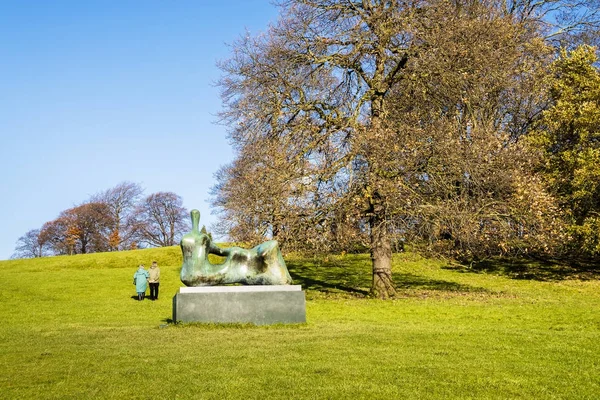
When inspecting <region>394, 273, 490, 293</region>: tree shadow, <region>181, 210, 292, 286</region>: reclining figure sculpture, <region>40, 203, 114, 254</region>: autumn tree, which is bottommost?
<region>394, 273, 490, 293</region>: tree shadow

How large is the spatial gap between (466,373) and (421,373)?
0.68 m

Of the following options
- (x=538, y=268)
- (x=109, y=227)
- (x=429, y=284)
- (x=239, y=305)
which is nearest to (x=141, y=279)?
(x=429, y=284)

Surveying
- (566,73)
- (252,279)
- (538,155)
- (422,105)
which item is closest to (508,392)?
(252,279)

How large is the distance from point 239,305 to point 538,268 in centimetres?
2708

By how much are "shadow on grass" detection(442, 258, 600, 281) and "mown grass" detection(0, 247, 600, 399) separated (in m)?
9.30

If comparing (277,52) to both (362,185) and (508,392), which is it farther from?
(508,392)

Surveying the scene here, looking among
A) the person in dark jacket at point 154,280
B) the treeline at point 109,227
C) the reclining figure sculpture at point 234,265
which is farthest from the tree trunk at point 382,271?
the treeline at point 109,227

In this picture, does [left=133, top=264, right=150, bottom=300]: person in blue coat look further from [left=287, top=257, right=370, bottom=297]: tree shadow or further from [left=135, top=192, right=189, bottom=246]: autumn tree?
[left=135, top=192, right=189, bottom=246]: autumn tree

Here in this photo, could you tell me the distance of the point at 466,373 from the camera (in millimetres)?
10070

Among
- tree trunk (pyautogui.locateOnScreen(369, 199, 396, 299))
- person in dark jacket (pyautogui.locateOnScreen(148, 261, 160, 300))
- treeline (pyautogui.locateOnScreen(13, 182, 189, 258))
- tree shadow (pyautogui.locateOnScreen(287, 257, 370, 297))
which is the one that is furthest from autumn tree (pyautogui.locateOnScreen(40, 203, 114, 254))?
tree trunk (pyautogui.locateOnScreen(369, 199, 396, 299))

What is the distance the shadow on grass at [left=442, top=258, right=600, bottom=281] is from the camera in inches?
1435

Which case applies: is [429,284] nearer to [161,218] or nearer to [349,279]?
[349,279]

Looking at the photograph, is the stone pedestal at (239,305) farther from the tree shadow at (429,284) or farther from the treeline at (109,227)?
the treeline at (109,227)

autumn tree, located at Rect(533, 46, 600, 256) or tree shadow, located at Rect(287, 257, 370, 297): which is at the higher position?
autumn tree, located at Rect(533, 46, 600, 256)
